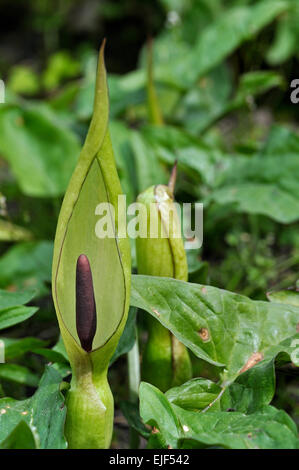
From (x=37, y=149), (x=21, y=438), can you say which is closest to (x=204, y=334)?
(x=21, y=438)

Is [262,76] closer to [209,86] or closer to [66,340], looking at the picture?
[209,86]

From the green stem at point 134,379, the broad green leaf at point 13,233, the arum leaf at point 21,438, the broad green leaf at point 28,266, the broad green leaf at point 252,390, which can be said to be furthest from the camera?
the broad green leaf at point 13,233

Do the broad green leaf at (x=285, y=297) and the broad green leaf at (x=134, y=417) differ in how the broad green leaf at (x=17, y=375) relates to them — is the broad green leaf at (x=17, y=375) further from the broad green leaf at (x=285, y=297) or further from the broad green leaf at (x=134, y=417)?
the broad green leaf at (x=285, y=297)

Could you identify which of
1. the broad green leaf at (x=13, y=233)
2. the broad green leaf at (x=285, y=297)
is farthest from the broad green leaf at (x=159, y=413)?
the broad green leaf at (x=13, y=233)

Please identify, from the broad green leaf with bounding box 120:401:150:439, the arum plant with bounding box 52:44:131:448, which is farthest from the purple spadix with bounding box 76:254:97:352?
the broad green leaf with bounding box 120:401:150:439

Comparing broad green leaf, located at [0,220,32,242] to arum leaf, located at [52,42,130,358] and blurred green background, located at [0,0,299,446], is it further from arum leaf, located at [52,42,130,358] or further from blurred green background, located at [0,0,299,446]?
arum leaf, located at [52,42,130,358]

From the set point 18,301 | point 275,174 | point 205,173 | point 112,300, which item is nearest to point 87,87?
point 205,173
